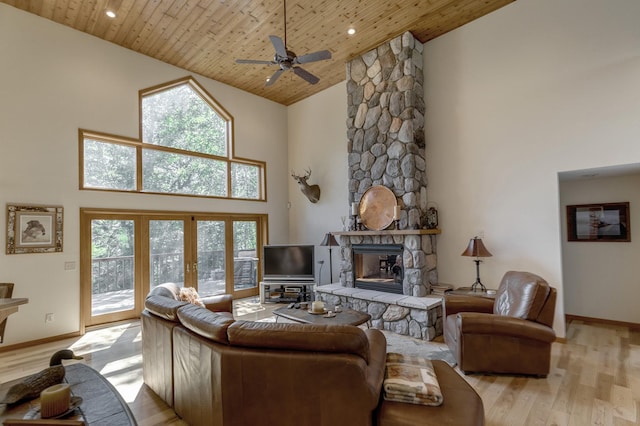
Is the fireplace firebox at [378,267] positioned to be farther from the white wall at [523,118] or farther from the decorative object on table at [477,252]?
the decorative object on table at [477,252]

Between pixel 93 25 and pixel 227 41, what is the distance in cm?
201

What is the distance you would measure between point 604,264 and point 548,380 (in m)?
2.68

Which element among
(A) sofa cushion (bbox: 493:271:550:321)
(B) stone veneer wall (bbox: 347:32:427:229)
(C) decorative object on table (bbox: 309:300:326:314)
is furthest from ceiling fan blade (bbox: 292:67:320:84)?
(A) sofa cushion (bbox: 493:271:550:321)

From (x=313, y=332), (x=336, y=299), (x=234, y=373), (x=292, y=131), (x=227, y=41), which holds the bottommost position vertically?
(x=336, y=299)

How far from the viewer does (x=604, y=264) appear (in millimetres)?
4691

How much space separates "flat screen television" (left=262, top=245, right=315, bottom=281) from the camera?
6527 millimetres

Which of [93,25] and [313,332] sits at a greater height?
[93,25]

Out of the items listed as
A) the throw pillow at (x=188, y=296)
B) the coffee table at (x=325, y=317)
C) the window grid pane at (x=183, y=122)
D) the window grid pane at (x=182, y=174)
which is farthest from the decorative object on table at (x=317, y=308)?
the window grid pane at (x=183, y=122)

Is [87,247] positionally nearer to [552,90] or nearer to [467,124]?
[467,124]

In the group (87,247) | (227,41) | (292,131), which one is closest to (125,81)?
(227,41)

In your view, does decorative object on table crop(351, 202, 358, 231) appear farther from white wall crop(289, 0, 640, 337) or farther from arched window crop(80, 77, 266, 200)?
arched window crop(80, 77, 266, 200)

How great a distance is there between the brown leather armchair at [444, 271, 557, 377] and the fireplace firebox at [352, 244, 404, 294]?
186 centimetres

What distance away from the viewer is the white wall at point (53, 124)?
4.39 meters

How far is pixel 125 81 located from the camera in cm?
552
